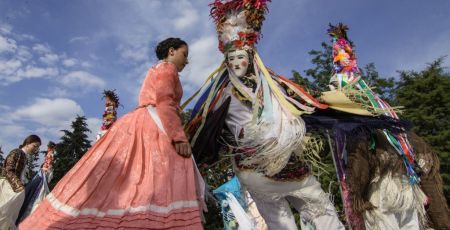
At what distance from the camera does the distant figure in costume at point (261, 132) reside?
339 cm

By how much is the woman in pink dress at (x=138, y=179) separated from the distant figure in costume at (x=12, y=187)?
3872 millimetres

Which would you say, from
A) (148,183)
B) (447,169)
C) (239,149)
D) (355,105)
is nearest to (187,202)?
(148,183)

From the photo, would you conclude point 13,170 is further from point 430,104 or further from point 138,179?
point 430,104

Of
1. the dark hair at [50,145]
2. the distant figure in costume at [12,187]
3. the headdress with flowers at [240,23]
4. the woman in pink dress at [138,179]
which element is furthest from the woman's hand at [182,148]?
the dark hair at [50,145]

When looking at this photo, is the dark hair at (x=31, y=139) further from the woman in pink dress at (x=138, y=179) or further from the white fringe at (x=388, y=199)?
the white fringe at (x=388, y=199)

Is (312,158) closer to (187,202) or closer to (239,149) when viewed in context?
(239,149)

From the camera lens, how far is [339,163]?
4.23 m

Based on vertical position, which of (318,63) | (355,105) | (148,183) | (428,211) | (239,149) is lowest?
(428,211)

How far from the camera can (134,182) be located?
2.50 metres

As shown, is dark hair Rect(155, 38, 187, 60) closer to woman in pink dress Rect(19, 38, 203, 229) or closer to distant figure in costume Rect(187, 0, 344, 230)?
woman in pink dress Rect(19, 38, 203, 229)

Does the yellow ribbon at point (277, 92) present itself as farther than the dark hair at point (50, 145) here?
No

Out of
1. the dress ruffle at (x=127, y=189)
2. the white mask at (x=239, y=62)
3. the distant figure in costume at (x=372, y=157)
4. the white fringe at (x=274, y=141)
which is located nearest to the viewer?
the dress ruffle at (x=127, y=189)

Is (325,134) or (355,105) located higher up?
(355,105)

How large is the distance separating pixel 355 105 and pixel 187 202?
1947 mm
